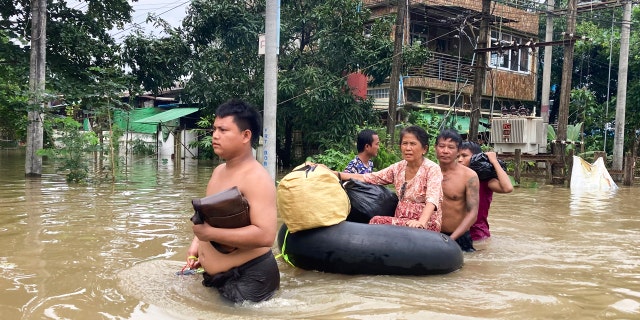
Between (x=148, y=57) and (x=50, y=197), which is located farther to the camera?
(x=148, y=57)

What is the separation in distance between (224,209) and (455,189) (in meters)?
3.07

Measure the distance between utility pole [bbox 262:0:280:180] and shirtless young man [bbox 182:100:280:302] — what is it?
13.9ft

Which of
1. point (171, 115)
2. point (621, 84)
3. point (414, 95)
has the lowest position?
point (171, 115)

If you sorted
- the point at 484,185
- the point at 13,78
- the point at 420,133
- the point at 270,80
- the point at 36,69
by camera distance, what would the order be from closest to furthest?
the point at 420,133
the point at 484,185
the point at 270,80
the point at 36,69
the point at 13,78

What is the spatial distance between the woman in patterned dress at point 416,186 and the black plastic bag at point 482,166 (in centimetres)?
116

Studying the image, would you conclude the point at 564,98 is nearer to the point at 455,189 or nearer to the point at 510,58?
the point at 510,58

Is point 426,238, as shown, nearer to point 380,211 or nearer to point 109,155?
point 380,211

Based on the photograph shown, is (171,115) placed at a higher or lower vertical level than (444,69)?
lower

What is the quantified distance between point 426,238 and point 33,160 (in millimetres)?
12091

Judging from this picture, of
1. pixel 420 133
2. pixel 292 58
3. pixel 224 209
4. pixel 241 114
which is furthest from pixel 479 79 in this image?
pixel 224 209

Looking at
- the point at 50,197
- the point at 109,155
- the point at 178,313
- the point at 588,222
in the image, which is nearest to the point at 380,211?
the point at 178,313

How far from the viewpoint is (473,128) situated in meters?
15.1

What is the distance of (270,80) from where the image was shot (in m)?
7.89

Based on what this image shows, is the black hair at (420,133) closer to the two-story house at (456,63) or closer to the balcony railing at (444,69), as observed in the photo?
the two-story house at (456,63)
